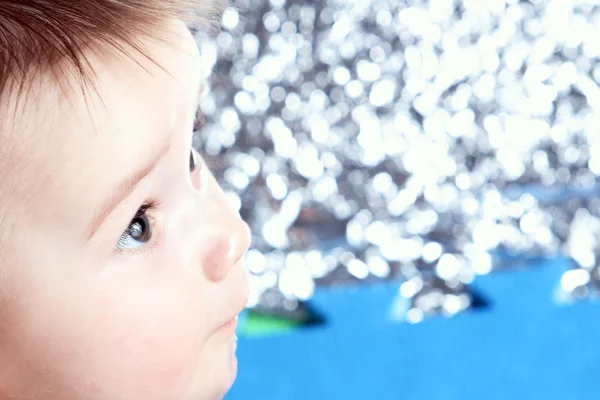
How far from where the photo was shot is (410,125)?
0.89m

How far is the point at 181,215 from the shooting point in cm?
39

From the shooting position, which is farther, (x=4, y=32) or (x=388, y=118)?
(x=388, y=118)

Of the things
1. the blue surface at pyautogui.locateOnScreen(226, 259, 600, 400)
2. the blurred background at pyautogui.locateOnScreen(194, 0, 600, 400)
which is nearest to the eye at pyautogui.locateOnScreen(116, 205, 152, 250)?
the blue surface at pyautogui.locateOnScreen(226, 259, 600, 400)

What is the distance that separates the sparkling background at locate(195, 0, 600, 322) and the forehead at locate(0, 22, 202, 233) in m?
0.54

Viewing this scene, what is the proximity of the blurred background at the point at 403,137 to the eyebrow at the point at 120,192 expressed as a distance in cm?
51

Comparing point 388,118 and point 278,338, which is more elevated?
point 388,118

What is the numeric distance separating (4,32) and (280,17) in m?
0.60

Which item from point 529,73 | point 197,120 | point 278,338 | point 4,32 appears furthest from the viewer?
point 529,73

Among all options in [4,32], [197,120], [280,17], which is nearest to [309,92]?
[280,17]

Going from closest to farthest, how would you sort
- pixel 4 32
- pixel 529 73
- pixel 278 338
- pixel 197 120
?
1. pixel 4 32
2. pixel 197 120
3. pixel 278 338
4. pixel 529 73

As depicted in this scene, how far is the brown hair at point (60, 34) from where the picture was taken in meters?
0.32

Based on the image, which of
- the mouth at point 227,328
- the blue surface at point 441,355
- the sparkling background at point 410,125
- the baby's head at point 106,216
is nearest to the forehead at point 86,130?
the baby's head at point 106,216

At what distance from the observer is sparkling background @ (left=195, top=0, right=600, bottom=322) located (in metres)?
0.89

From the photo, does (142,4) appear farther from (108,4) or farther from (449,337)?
(449,337)
